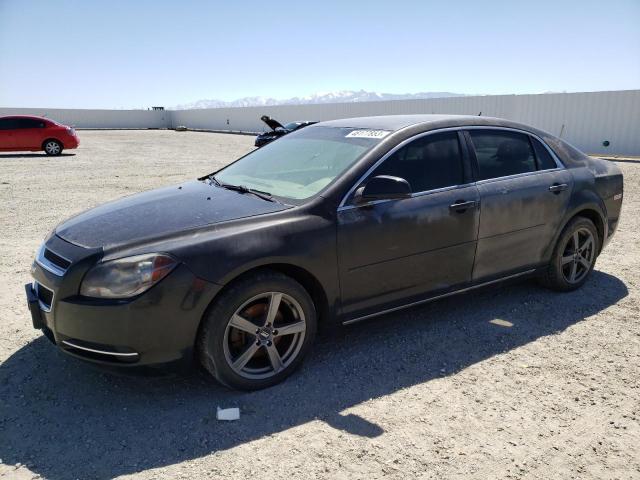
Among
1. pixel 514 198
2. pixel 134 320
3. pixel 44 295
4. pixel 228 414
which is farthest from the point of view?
pixel 514 198

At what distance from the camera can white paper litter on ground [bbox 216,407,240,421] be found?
298 centimetres

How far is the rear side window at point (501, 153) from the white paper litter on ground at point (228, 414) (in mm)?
2554

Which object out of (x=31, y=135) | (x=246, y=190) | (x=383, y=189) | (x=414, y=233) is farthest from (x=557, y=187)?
(x=31, y=135)

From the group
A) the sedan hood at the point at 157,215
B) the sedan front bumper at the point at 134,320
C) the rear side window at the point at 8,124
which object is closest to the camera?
the sedan front bumper at the point at 134,320

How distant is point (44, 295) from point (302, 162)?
6.59 ft

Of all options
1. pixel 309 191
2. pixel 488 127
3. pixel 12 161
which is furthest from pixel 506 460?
pixel 12 161

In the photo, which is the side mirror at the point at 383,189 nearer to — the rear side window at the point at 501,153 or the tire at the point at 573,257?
the rear side window at the point at 501,153

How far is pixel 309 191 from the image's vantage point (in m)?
3.54

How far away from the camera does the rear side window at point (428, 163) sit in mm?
3738

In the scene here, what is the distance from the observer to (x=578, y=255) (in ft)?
16.0

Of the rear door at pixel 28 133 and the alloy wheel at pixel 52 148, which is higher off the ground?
the rear door at pixel 28 133

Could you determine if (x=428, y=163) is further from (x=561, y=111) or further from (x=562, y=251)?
(x=561, y=111)

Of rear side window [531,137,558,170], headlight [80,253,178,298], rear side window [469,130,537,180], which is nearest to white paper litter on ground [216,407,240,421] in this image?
headlight [80,253,178,298]

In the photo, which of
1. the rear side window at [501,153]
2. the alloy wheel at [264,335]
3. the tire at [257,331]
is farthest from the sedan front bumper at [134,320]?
the rear side window at [501,153]
